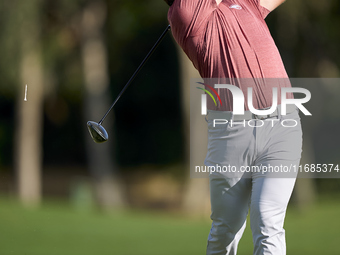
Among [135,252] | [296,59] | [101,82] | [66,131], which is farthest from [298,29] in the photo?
[66,131]

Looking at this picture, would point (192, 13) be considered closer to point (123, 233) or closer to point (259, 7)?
point (259, 7)

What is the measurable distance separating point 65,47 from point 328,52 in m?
6.86

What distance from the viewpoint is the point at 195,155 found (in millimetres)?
14336

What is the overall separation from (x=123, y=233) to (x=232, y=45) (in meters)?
7.59

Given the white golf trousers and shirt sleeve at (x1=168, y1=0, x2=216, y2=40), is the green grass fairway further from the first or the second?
shirt sleeve at (x1=168, y1=0, x2=216, y2=40)

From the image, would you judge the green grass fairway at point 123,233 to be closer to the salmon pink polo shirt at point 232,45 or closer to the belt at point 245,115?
the belt at point 245,115

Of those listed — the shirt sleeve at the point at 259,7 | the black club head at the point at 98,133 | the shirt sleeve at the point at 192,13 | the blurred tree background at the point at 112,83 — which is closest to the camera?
the shirt sleeve at the point at 192,13

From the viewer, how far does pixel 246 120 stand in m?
3.66

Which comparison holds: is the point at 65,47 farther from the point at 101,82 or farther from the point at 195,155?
the point at 195,155

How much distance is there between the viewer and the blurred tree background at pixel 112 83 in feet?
48.1

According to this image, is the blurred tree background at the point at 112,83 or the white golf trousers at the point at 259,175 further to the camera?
the blurred tree background at the point at 112,83

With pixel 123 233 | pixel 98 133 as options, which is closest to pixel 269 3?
pixel 98 133

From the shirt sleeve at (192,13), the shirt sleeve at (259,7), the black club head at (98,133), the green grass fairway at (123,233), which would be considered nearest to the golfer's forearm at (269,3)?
the shirt sleeve at (259,7)

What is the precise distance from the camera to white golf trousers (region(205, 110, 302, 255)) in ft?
11.8
